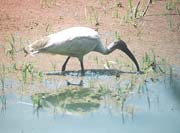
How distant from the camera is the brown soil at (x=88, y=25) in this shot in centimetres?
1018

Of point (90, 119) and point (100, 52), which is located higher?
point (100, 52)

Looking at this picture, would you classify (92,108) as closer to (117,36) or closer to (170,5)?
(117,36)

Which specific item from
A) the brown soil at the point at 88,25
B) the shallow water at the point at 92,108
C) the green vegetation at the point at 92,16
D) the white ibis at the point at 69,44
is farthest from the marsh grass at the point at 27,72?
the green vegetation at the point at 92,16

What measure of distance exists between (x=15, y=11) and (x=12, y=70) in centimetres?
293

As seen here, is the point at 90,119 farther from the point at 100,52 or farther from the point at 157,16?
the point at 157,16

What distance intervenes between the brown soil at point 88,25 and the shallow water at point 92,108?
81 cm

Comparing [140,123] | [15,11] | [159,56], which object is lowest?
[140,123]

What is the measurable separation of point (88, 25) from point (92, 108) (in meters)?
3.65

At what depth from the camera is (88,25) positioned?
11.5 meters

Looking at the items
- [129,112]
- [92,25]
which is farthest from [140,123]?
[92,25]

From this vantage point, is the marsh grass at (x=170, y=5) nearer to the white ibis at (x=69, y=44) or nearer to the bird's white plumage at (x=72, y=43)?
the white ibis at (x=69, y=44)

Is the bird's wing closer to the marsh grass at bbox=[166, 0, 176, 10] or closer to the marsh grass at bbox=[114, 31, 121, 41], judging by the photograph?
the marsh grass at bbox=[114, 31, 121, 41]

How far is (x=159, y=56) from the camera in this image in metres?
10.2

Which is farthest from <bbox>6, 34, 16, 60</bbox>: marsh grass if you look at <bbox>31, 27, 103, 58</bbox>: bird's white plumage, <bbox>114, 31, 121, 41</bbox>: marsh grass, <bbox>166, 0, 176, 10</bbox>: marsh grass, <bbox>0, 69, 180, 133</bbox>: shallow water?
<bbox>166, 0, 176, 10</bbox>: marsh grass
